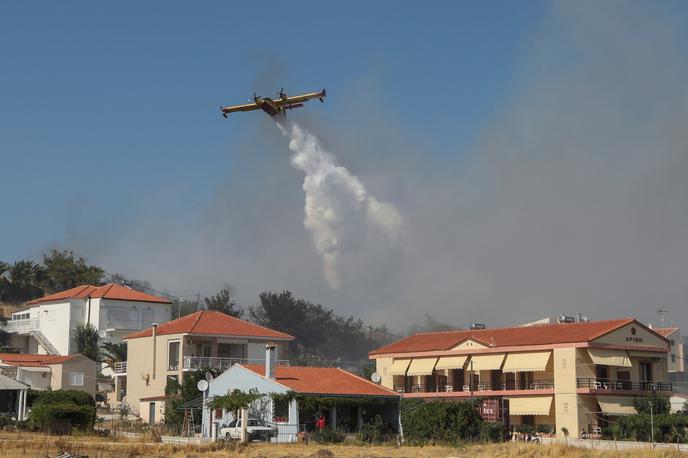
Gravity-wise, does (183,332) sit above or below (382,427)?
above

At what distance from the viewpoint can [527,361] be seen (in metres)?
73.2

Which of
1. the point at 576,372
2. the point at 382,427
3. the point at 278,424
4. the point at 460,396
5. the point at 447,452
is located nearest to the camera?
the point at 447,452

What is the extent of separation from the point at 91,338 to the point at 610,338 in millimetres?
45571

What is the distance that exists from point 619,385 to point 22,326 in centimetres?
5728

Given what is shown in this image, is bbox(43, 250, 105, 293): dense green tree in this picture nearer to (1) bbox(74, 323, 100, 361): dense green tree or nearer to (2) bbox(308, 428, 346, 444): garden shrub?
(1) bbox(74, 323, 100, 361): dense green tree

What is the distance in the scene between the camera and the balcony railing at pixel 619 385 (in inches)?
2776

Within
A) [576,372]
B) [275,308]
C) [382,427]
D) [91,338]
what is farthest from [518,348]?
[275,308]

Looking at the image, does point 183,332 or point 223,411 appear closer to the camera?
point 223,411

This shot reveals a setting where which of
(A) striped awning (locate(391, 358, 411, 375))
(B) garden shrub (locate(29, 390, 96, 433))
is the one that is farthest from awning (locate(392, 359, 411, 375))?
(B) garden shrub (locate(29, 390, 96, 433))

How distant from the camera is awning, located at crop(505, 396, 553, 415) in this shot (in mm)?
71250

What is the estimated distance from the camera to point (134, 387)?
80938 millimetres

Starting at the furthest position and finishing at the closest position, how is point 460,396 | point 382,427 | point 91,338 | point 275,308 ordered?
point 275,308, point 91,338, point 460,396, point 382,427

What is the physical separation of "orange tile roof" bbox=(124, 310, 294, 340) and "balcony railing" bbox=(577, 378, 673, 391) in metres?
24.2

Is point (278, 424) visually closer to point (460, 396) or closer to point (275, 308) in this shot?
point (460, 396)
